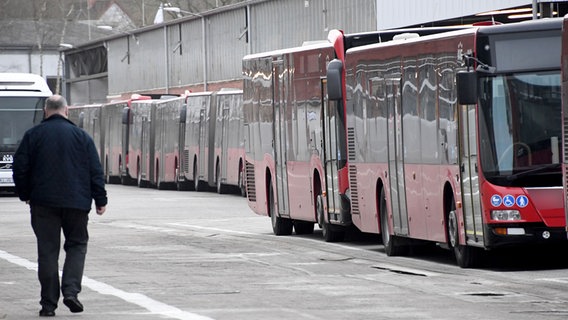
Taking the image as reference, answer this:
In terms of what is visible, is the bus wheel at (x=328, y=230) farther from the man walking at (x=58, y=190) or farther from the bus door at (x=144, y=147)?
the bus door at (x=144, y=147)

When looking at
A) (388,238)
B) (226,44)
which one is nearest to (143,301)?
(388,238)

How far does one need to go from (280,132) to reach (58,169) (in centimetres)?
1382

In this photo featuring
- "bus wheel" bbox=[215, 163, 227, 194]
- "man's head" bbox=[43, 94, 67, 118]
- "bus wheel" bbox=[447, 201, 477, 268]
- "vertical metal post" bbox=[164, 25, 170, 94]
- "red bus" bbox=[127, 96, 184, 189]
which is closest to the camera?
"man's head" bbox=[43, 94, 67, 118]

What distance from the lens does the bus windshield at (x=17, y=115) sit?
48.0 meters

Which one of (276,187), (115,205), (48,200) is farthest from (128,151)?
(48,200)

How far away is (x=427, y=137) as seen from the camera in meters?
19.5

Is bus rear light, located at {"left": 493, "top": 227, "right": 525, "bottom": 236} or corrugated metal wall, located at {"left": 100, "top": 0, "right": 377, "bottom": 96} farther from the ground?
corrugated metal wall, located at {"left": 100, "top": 0, "right": 377, "bottom": 96}

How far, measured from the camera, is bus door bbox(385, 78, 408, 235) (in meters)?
20.7

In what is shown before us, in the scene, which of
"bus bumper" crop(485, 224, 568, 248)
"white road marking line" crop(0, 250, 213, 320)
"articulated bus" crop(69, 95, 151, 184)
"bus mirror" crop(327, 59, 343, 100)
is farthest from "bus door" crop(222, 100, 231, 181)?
"bus bumper" crop(485, 224, 568, 248)

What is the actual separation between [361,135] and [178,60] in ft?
186

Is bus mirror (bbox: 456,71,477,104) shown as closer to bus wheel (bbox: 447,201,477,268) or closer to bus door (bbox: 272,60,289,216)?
bus wheel (bbox: 447,201,477,268)

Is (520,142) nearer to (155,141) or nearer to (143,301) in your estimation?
→ (143,301)

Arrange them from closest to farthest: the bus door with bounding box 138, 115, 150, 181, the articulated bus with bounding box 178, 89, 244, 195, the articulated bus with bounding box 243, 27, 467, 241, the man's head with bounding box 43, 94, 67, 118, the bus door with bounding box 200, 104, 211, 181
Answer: the man's head with bounding box 43, 94, 67, 118 < the articulated bus with bounding box 243, 27, 467, 241 < the articulated bus with bounding box 178, 89, 244, 195 < the bus door with bounding box 200, 104, 211, 181 < the bus door with bounding box 138, 115, 150, 181

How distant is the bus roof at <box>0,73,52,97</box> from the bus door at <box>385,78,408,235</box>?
28.1 metres
